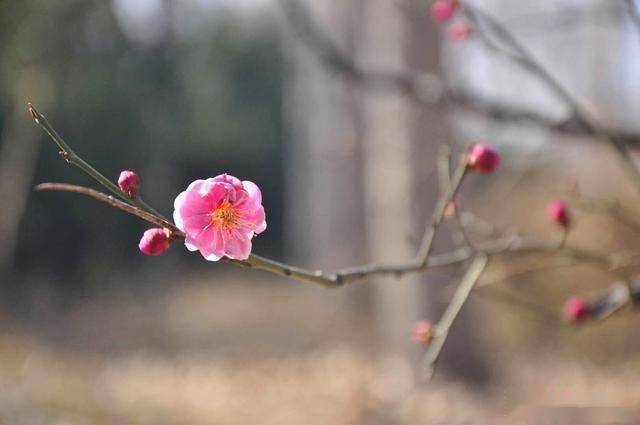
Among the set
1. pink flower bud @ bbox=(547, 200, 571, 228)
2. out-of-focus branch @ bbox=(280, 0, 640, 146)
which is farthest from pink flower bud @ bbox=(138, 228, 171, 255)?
out-of-focus branch @ bbox=(280, 0, 640, 146)

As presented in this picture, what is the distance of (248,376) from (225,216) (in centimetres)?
489

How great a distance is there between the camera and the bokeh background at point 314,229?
13.8ft

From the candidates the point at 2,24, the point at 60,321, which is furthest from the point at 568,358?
the point at 60,321

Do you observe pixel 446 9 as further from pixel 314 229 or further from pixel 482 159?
pixel 314 229

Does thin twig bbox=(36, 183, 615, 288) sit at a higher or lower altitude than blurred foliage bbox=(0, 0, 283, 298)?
lower

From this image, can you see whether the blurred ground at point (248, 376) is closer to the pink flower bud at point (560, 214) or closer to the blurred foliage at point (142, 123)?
the blurred foliage at point (142, 123)

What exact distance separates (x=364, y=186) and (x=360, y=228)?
1.20 feet

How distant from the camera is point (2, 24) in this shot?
5059 millimetres

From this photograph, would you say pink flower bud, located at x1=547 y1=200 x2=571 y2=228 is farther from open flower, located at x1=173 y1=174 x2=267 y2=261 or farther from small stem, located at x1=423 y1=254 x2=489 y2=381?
open flower, located at x1=173 y1=174 x2=267 y2=261

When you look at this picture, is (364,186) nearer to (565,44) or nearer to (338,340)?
(338,340)

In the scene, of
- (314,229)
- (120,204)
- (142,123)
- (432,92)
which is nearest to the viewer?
(120,204)

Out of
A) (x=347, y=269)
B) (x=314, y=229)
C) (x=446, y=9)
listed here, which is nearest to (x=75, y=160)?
(x=347, y=269)

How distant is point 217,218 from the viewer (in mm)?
729

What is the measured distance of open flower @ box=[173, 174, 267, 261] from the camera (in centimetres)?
74
